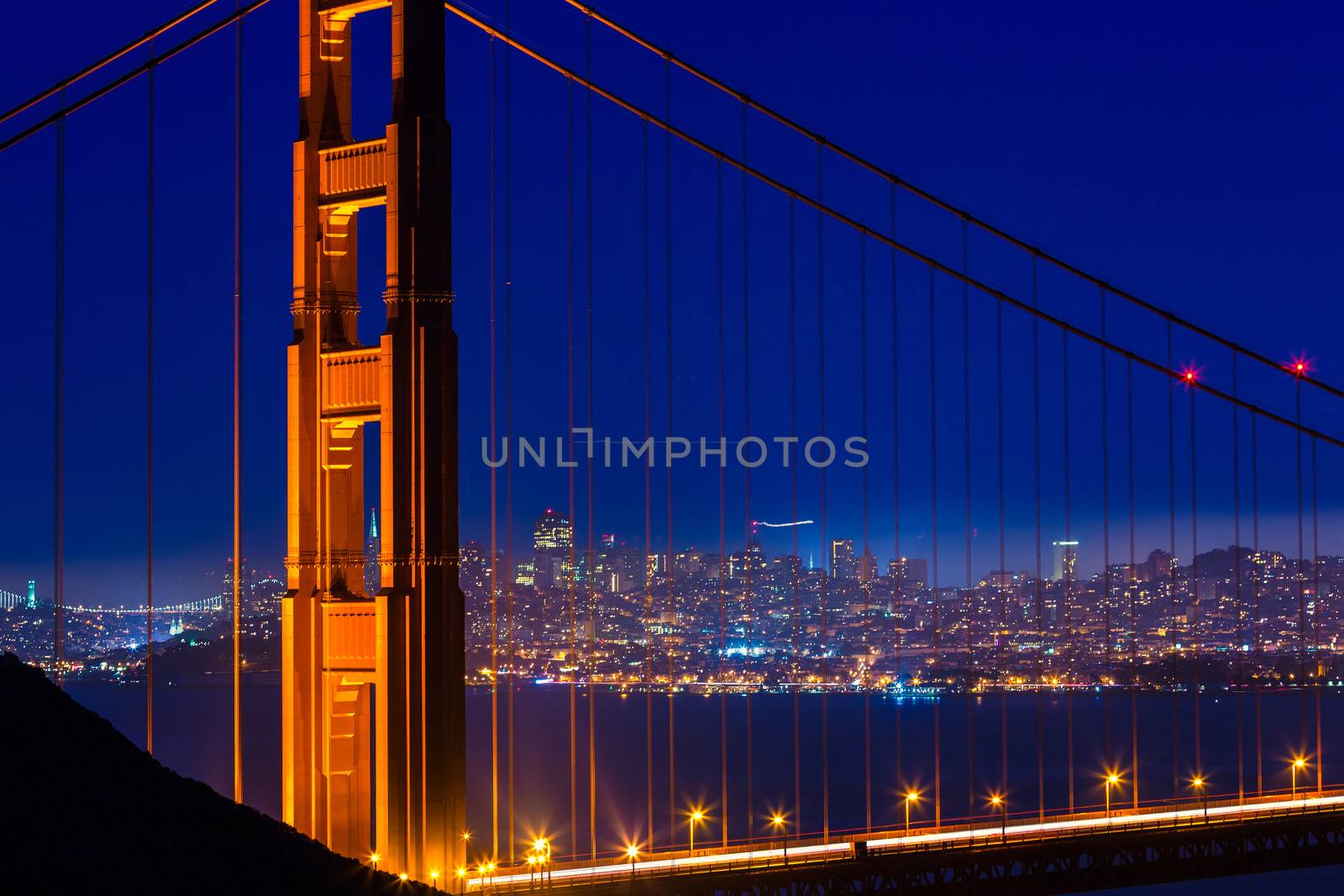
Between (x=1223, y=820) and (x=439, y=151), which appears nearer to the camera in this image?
(x=439, y=151)

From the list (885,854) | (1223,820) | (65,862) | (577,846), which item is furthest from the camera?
(577,846)

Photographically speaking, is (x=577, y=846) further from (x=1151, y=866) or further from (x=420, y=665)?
(x=420, y=665)

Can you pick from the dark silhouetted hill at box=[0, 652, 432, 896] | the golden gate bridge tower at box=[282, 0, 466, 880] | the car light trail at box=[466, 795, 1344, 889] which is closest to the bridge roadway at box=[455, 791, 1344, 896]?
the car light trail at box=[466, 795, 1344, 889]

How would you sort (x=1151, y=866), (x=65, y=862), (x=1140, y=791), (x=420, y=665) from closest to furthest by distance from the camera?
1. (x=65, y=862)
2. (x=420, y=665)
3. (x=1151, y=866)
4. (x=1140, y=791)

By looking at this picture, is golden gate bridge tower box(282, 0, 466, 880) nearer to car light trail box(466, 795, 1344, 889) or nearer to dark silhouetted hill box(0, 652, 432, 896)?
car light trail box(466, 795, 1344, 889)

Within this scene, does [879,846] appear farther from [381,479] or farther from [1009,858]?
[381,479]

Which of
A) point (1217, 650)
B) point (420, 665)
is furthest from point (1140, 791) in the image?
point (420, 665)

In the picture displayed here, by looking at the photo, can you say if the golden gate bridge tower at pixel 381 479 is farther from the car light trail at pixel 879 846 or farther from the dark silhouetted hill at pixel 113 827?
the dark silhouetted hill at pixel 113 827
